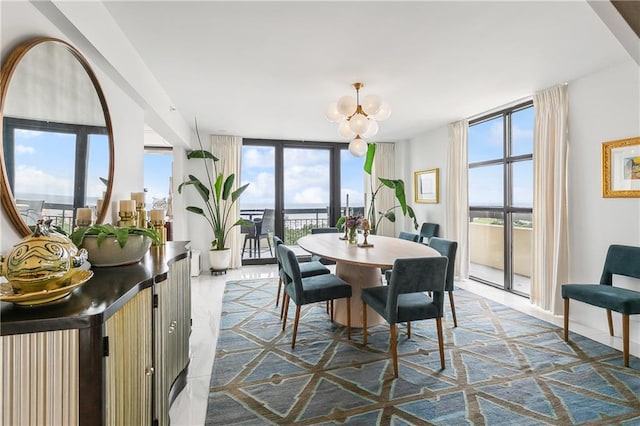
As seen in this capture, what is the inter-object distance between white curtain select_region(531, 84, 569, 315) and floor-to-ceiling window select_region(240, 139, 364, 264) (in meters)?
3.61

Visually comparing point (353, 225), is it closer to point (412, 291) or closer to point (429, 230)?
point (412, 291)

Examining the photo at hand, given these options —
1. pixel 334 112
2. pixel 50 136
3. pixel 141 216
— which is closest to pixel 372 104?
pixel 334 112

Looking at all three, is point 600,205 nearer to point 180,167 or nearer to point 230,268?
point 230,268

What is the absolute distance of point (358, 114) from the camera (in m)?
3.20

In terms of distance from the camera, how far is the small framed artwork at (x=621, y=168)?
9.22ft

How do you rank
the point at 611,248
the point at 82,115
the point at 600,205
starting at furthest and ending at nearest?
1. the point at 600,205
2. the point at 611,248
3. the point at 82,115

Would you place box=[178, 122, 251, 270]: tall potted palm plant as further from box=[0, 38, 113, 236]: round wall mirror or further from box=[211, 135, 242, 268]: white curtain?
box=[0, 38, 113, 236]: round wall mirror

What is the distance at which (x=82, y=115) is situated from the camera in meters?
1.74

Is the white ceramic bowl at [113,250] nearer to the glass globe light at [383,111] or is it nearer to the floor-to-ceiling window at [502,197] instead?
the glass globe light at [383,111]

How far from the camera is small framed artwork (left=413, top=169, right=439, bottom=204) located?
5661mm

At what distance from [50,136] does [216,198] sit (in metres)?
3.94

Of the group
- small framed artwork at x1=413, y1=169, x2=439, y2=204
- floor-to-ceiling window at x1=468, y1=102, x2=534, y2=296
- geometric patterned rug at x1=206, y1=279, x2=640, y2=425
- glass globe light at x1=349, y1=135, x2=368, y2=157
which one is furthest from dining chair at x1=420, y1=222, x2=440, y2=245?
glass globe light at x1=349, y1=135, x2=368, y2=157

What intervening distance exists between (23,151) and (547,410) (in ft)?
10.1

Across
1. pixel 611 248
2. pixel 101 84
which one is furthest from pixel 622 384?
pixel 101 84
